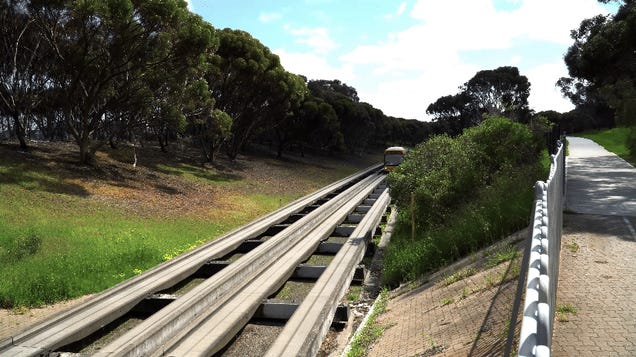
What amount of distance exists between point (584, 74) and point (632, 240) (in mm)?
18653

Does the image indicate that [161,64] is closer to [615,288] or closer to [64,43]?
[64,43]

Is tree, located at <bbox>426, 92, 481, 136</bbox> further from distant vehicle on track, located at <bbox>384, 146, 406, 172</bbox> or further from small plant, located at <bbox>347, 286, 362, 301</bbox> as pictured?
small plant, located at <bbox>347, 286, 362, 301</bbox>

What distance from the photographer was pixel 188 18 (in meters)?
23.8

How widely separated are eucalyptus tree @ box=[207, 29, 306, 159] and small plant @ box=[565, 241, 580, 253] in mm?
26450

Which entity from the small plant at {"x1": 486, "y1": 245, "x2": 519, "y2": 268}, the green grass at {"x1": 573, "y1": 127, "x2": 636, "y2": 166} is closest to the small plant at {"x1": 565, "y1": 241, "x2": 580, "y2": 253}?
the small plant at {"x1": 486, "y1": 245, "x2": 519, "y2": 268}

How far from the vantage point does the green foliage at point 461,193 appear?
11.5 m

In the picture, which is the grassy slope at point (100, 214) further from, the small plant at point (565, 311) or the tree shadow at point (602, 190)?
the tree shadow at point (602, 190)

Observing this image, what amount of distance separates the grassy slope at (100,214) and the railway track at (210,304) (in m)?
1.55

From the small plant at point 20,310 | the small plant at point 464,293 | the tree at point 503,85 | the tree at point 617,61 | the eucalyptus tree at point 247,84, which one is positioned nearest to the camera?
the small plant at point 464,293

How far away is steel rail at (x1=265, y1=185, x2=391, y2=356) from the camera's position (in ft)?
23.2

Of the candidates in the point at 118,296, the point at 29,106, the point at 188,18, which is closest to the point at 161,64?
the point at 188,18

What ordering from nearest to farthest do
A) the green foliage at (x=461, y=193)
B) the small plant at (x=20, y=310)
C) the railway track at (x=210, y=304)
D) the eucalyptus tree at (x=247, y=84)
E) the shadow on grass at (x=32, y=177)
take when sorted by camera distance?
the railway track at (x=210, y=304) < the small plant at (x=20, y=310) < the green foliage at (x=461, y=193) < the shadow on grass at (x=32, y=177) < the eucalyptus tree at (x=247, y=84)

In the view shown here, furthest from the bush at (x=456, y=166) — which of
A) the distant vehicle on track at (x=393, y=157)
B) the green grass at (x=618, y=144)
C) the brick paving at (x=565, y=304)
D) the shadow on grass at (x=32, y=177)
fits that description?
the distant vehicle on track at (x=393, y=157)

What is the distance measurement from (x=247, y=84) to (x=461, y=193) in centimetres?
2532
